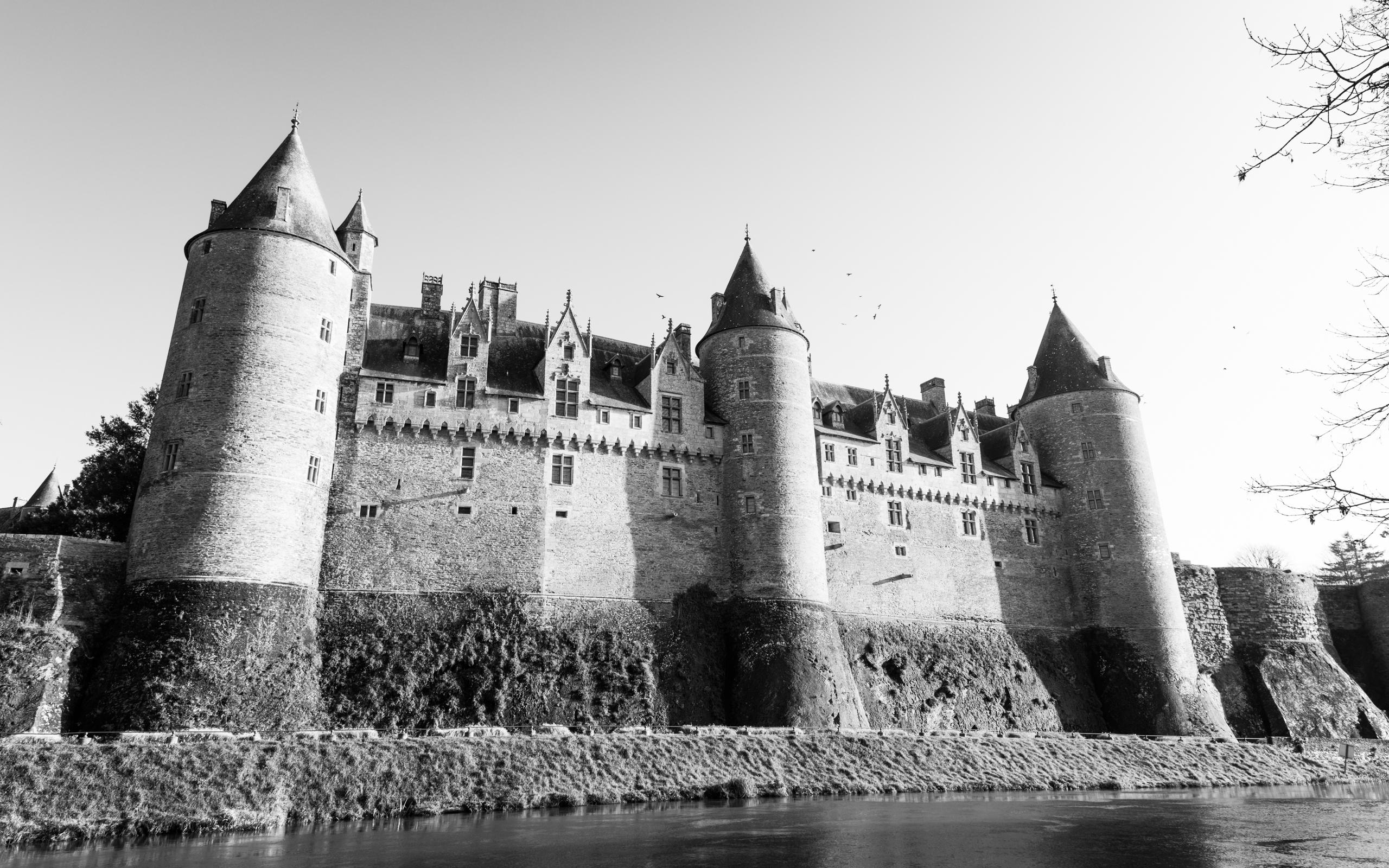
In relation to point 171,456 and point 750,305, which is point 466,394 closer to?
point 171,456

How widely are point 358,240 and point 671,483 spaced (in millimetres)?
17994

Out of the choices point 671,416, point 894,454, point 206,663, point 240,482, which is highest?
point 671,416

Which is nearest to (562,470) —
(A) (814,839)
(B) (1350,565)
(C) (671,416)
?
(C) (671,416)

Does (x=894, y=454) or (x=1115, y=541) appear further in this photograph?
(x=1115, y=541)

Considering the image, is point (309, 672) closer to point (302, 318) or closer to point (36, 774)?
point (36, 774)

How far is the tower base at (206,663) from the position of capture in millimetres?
30266

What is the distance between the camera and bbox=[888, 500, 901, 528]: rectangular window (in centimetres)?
5062

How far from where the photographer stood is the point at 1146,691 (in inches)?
1939

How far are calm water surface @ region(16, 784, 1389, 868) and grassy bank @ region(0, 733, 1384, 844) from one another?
1.12 metres

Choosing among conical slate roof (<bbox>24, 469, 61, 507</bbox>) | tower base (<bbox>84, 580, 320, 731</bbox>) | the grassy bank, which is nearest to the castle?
tower base (<bbox>84, 580, 320, 731</bbox>)

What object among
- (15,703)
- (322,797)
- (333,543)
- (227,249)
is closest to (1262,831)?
(322,797)

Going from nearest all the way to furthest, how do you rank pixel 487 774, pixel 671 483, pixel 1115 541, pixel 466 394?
pixel 487 774
pixel 466 394
pixel 671 483
pixel 1115 541

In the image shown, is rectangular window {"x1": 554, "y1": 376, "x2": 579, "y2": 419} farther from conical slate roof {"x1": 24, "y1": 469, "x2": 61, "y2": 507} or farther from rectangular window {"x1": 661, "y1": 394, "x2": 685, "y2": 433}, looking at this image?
conical slate roof {"x1": 24, "y1": 469, "x2": 61, "y2": 507}

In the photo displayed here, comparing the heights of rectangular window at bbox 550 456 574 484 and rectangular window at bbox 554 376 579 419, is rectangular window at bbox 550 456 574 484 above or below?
below
